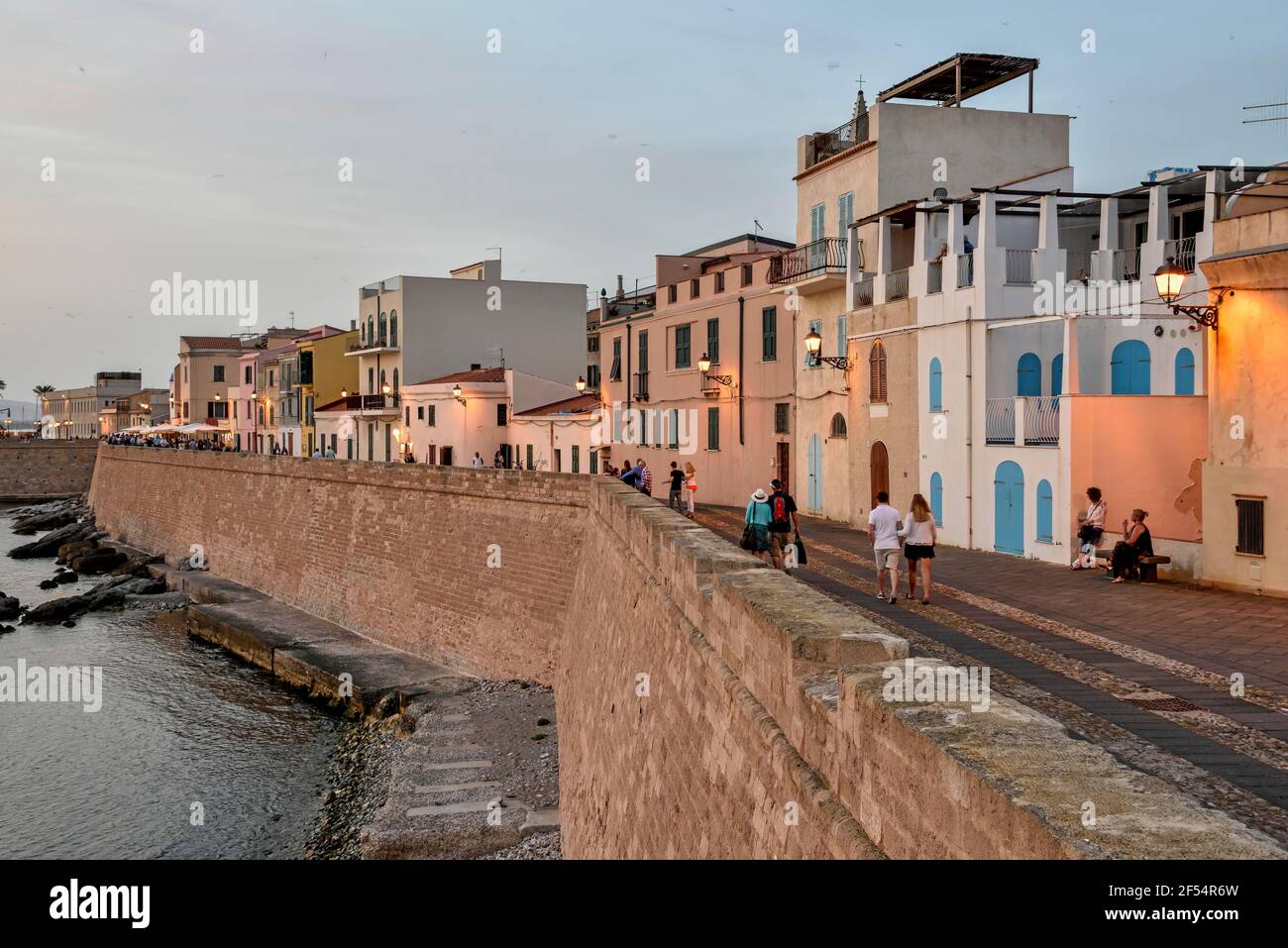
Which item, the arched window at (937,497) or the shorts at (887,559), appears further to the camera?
the arched window at (937,497)

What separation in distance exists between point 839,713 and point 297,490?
32.8 m

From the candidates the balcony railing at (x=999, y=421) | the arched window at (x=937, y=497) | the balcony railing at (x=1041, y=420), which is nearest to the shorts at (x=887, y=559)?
the balcony railing at (x=1041, y=420)

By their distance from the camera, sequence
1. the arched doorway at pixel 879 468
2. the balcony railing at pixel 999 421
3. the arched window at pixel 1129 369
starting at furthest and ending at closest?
the arched doorway at pixel 879 468, the balcony railing at pixel 999 421, the arched window at pixel 1129 369

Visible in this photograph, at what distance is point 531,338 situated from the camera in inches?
2168

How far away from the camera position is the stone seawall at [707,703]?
365 centimetres

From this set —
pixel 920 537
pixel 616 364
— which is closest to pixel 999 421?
pixel 920 537

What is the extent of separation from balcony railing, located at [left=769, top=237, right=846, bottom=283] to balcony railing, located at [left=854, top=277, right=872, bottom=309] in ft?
3.19

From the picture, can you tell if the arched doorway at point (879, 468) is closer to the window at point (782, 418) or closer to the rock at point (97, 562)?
the window at point (782, 418)

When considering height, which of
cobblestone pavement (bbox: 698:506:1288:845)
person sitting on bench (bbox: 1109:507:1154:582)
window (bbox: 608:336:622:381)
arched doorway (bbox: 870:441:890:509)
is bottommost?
cobblestone pavement (bbox: 698:506:1288:845)

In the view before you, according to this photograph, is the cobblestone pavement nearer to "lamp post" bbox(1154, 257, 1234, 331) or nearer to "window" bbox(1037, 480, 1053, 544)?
"window" bbox(1037, 480, 1053, 544)

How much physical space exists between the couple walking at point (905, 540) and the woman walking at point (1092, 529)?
419 centimetres

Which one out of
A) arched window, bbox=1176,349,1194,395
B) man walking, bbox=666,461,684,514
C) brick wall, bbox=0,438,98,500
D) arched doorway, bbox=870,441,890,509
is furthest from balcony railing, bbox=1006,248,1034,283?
brick wall, bbox=0,438,98,500

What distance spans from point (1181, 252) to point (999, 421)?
173 inches

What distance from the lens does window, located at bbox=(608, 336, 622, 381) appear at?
40812mm
